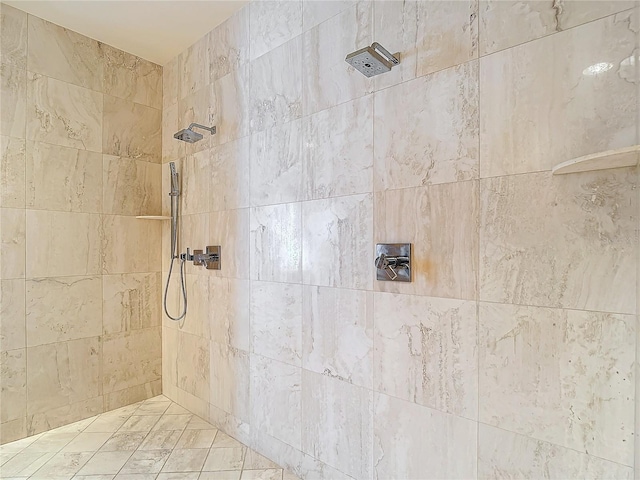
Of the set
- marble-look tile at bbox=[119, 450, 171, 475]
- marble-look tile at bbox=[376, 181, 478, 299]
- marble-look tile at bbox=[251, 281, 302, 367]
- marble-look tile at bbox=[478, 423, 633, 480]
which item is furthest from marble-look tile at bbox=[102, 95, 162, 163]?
marble-look tile at bbox=[478, 423, 633, 480]

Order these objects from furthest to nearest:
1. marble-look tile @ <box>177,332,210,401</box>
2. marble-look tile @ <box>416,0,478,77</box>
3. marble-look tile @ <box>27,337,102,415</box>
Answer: marble-look tile @ <box>177,332,210,401</box>, marble-look tile @ <box>27,337,102,415</box>, marble-look tile @ <box>416,0,478,77</box>

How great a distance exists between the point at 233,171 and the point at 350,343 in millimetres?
1278

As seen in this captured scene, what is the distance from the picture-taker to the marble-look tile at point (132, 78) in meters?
2.60

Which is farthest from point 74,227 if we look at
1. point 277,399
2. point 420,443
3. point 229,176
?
point 420,443

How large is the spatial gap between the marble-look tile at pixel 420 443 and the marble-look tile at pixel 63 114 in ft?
8.30

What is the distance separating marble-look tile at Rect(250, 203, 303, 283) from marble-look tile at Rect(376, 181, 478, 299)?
1.66 ft

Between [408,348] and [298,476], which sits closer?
[408,348]

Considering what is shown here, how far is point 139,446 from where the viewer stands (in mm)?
2115

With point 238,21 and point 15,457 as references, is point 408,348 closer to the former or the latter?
point 238,21

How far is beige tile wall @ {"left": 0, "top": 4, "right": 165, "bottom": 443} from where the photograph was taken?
2166 millimetres

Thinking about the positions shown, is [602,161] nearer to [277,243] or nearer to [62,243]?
[277,243]

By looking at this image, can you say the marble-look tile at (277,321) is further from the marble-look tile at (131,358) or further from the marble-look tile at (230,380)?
the marble-look tile at (131,358)

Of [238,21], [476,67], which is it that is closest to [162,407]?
[238,21]

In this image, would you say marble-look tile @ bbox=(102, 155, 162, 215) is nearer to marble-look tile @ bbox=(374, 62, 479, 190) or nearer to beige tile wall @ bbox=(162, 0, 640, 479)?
beige tile wall @ bbox=(162, 0, 640, 479)
